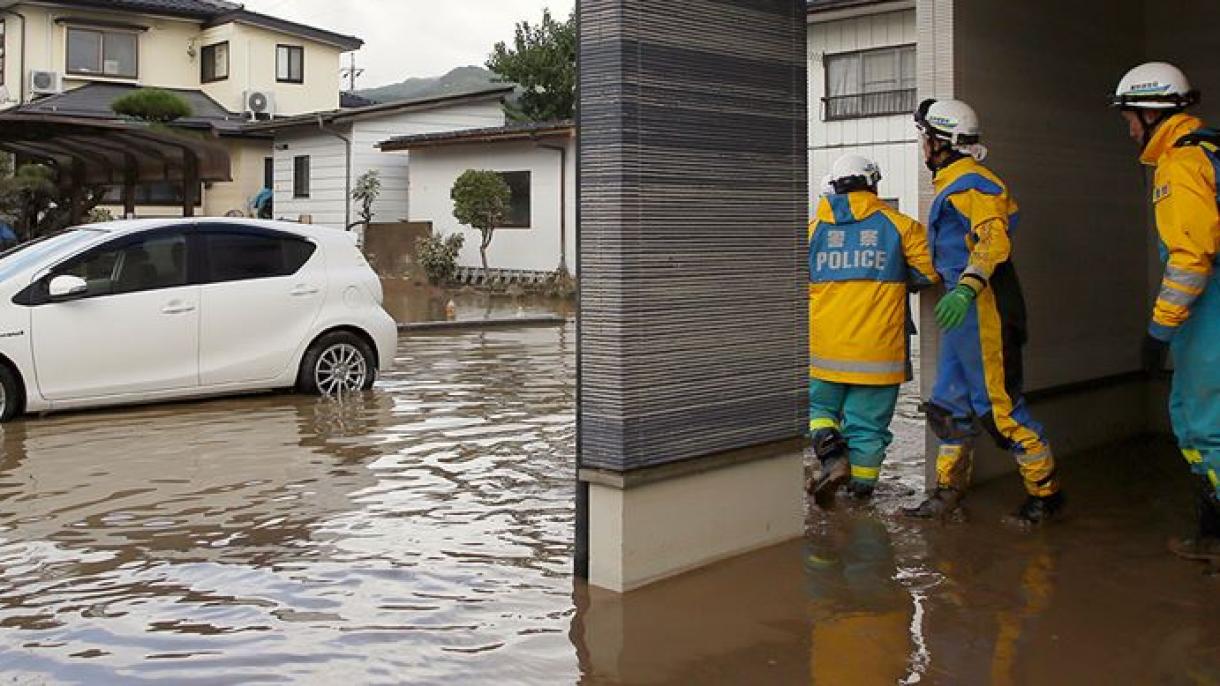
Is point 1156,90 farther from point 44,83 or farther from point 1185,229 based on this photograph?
point 44,83

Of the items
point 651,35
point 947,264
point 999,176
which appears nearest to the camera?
point 651,35

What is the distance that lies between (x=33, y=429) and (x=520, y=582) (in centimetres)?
537

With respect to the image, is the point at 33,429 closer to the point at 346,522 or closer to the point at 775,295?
the point at 346,522

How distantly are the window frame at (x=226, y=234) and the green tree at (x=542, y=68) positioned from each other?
32.3 metres

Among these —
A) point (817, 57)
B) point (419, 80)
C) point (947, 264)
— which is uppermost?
point (419, 80)

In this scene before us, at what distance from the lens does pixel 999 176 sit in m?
6.86

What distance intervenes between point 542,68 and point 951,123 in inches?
1486

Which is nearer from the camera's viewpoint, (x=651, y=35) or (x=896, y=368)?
(x=651, y=35)

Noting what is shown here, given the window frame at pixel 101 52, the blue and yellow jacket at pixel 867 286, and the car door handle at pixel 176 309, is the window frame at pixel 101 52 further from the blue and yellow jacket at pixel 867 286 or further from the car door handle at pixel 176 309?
the blue and yellow jacket at pixel 867 286

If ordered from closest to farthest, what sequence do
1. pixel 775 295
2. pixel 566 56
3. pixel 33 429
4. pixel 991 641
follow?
pixel 991 641 < pixel 775 295 < pixel 33 429 < pixel 566 56

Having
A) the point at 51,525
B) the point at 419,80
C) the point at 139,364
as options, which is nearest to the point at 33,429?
the point at 139,364

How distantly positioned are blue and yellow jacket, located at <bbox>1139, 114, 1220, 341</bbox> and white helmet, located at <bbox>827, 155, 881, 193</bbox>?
1.53 m

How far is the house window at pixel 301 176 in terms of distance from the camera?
32281 mm

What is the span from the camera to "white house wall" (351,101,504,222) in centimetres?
3095
